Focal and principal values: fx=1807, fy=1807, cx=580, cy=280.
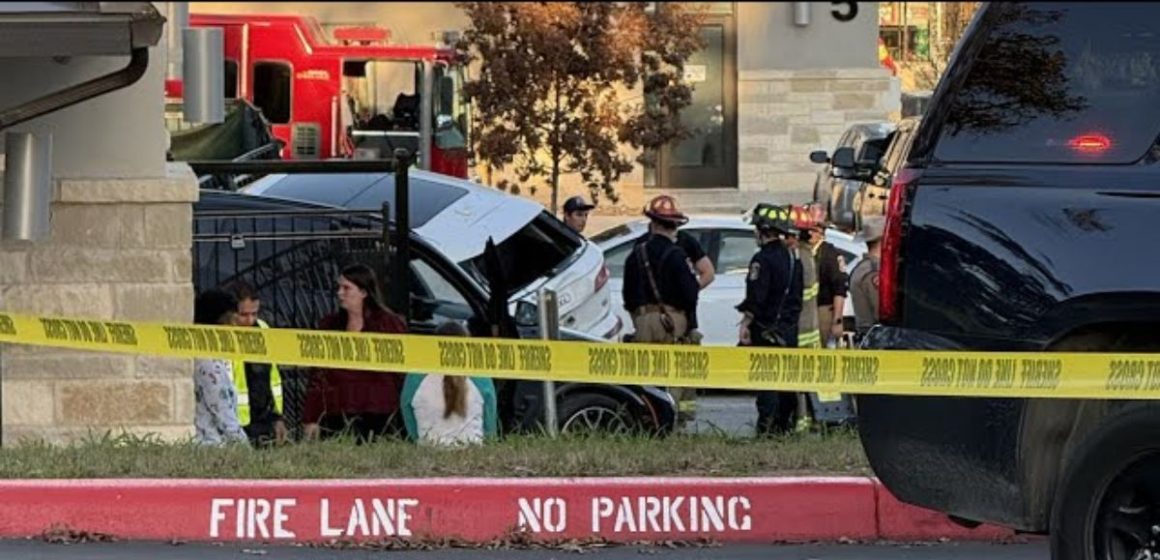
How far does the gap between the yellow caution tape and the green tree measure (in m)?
7.75

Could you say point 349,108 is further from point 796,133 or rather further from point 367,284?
point 367,284

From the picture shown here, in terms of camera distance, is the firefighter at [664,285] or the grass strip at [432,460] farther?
the firefighter at [664,285]

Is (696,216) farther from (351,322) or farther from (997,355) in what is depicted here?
(997,355)

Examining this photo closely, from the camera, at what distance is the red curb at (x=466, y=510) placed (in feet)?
24.1

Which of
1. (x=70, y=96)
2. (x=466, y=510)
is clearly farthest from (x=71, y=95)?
(x=466, y=510)

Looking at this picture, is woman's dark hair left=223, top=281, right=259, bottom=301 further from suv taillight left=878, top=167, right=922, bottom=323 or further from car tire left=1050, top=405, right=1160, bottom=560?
car tire left=1050, top=405, right=1160, bottom=560

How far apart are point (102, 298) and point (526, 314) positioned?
119 inches

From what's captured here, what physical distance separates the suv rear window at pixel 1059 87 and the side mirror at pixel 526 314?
19.7 ft

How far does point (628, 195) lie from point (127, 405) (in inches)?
342

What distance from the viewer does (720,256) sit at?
592 inches

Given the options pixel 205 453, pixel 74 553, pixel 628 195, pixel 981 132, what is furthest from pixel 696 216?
pixel 981 132

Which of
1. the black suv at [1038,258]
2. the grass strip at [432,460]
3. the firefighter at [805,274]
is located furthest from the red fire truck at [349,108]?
the black suv at [1038,258]

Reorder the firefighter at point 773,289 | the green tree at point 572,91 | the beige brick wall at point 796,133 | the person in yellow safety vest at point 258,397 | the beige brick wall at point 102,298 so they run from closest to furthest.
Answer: the beige brick wall at point 102,298, the person in yellow safety vest at point 258,397, the firefighter at point 773,289, the beige brick wall at point 796,133, the green tree at point 572,91

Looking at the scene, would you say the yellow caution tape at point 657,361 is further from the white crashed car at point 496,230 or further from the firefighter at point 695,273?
the white crashed car at point 496,230
